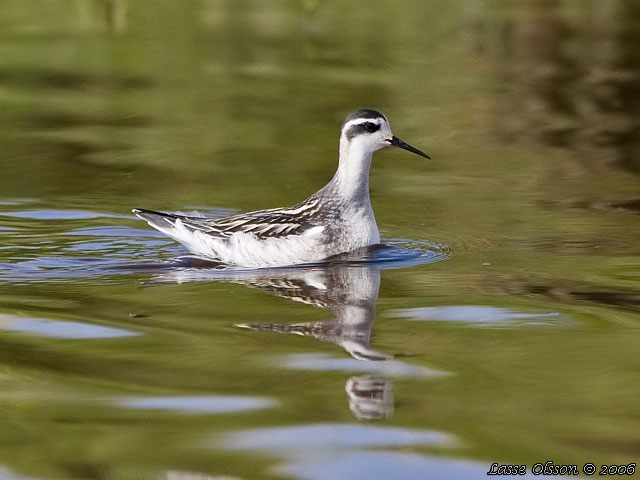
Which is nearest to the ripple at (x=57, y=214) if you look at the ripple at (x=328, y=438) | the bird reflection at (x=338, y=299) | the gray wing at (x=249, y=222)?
the gray wing at (x=249, y=222)

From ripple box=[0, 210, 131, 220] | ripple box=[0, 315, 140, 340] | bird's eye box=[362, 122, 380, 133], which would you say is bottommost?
ripple box=[0, 210, 131, 220]

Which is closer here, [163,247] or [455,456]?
[455,456]

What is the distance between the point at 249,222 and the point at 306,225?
454 millimetres

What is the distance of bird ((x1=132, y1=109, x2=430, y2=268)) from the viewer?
1008 centimetres

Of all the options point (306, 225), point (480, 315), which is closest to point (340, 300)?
point (480, 315)

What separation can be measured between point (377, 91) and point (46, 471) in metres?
13.2

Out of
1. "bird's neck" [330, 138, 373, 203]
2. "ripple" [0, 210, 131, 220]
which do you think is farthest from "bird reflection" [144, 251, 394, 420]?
"ripple" [0, 210, 131, 220]

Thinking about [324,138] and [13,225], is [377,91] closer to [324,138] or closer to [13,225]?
[324,138]

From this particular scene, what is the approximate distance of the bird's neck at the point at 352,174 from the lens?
10.8m

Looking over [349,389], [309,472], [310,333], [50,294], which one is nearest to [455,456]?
[309,472]

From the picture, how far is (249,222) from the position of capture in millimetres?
10375

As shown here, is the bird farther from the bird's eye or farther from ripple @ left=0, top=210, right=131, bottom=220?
ripple @ left=0, top=210, right=131, bottom=220

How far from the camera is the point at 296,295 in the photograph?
8.65m

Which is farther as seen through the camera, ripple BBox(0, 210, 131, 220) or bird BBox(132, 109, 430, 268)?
ripple BBox(0, 210, 131, 220)
